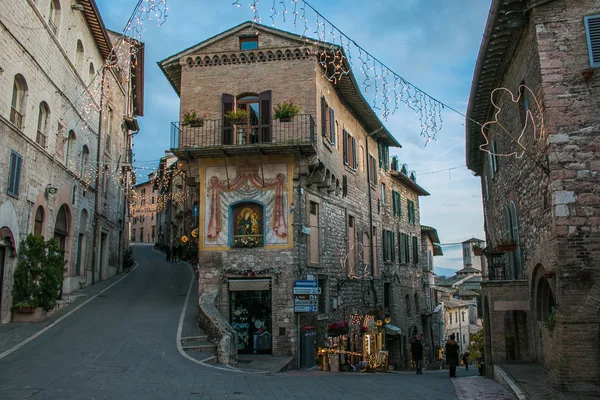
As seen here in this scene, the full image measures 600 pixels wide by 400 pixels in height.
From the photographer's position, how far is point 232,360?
543 inches

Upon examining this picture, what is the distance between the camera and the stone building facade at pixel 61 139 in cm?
1530

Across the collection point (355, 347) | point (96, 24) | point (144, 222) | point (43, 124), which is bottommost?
point (355, 347)

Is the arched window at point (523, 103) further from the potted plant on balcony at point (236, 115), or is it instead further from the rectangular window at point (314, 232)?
the potted plant on balcony at point (236, 115)

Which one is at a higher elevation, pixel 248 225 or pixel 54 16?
pixel 54 16

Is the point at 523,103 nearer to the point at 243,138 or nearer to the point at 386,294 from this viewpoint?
the point at 243,138

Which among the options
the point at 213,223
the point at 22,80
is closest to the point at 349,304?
the point at 213,223

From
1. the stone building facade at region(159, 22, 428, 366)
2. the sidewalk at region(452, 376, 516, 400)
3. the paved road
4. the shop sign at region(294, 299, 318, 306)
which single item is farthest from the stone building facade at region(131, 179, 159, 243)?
the sidewalk at region(452, 376, 516, 400)

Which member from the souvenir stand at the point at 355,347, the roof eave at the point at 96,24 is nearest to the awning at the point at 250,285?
the souvenir stand at the point at 355,347

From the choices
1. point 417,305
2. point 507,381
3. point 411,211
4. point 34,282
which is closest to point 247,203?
point 34,282

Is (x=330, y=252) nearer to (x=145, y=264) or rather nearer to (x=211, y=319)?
(x=211, y=319)

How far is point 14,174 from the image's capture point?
50.5 feet

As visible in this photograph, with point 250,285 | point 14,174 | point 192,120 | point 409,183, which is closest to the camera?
point 14,174

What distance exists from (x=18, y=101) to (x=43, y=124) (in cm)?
202

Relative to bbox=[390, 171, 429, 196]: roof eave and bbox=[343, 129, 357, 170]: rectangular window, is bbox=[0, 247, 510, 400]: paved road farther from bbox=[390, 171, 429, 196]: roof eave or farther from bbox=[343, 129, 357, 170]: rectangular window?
bbox=[390, 171, 429, 196]: roof eave
